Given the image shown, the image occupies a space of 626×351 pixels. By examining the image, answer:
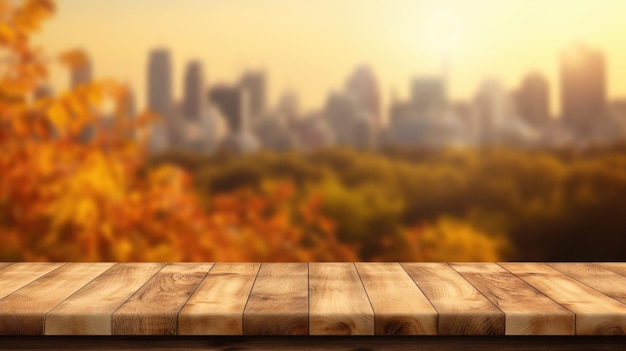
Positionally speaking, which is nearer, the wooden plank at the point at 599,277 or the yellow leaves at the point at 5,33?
the wooden plank at the point at 599,277

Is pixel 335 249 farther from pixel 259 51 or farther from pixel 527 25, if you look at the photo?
pixel 527 25

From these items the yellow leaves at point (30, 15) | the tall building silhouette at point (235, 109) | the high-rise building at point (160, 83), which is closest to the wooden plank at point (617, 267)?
the tall building silhouette at point (235, 109)

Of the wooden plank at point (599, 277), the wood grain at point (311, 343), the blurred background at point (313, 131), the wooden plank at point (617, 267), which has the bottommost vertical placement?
the wood grain at point (311, 343)

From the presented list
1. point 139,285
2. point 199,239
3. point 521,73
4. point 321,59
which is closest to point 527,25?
point 521,73

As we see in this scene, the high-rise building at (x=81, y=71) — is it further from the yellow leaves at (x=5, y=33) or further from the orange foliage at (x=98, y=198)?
the yellow leaves at (x=5, y=33)

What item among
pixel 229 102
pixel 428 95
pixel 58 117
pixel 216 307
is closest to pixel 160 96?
pixel 229 102

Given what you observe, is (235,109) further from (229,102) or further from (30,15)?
(30,15)

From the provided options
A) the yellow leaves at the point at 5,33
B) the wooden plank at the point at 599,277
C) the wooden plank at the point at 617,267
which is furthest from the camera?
the yellow leaves at the point at 5,33

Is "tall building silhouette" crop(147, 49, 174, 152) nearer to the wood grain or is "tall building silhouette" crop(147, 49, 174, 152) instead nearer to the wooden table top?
the wooden table top
